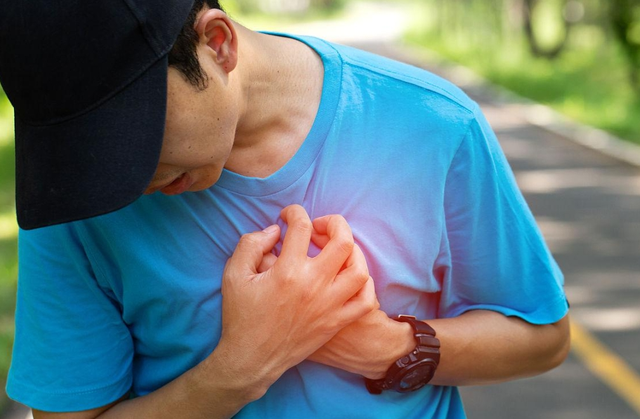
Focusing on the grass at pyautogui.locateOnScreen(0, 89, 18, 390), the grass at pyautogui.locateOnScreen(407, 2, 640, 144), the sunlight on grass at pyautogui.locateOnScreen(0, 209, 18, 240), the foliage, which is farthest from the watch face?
the foliage

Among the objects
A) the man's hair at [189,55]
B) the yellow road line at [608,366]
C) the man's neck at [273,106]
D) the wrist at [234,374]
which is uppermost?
the man's hair at [189,55]

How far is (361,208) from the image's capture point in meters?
2.02

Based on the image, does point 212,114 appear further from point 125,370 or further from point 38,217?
point 125,370

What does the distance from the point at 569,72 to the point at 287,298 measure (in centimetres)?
2729

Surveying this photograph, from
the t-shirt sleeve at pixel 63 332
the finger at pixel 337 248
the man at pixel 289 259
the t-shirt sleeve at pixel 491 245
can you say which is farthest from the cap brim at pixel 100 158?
the t-shirt sleeve at pixel 491 245

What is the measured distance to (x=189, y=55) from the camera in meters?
1.70

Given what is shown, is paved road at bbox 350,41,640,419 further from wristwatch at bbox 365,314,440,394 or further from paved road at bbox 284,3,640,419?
wristwatch at bbox 365,314,440,394

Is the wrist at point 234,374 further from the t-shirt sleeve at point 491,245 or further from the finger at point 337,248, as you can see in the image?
the t-shirt sleeve at point 491,245

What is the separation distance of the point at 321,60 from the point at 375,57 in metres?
0.15

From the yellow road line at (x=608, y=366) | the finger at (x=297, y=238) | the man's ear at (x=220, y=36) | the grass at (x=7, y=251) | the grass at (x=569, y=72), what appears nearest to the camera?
the man's ear at (x=220, y=36)

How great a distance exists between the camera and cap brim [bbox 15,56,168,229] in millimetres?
1653

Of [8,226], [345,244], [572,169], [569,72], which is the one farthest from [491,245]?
[569,72]

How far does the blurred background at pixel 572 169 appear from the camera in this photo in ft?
20.6

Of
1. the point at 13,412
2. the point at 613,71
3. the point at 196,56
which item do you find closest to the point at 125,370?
the point at 196,56
